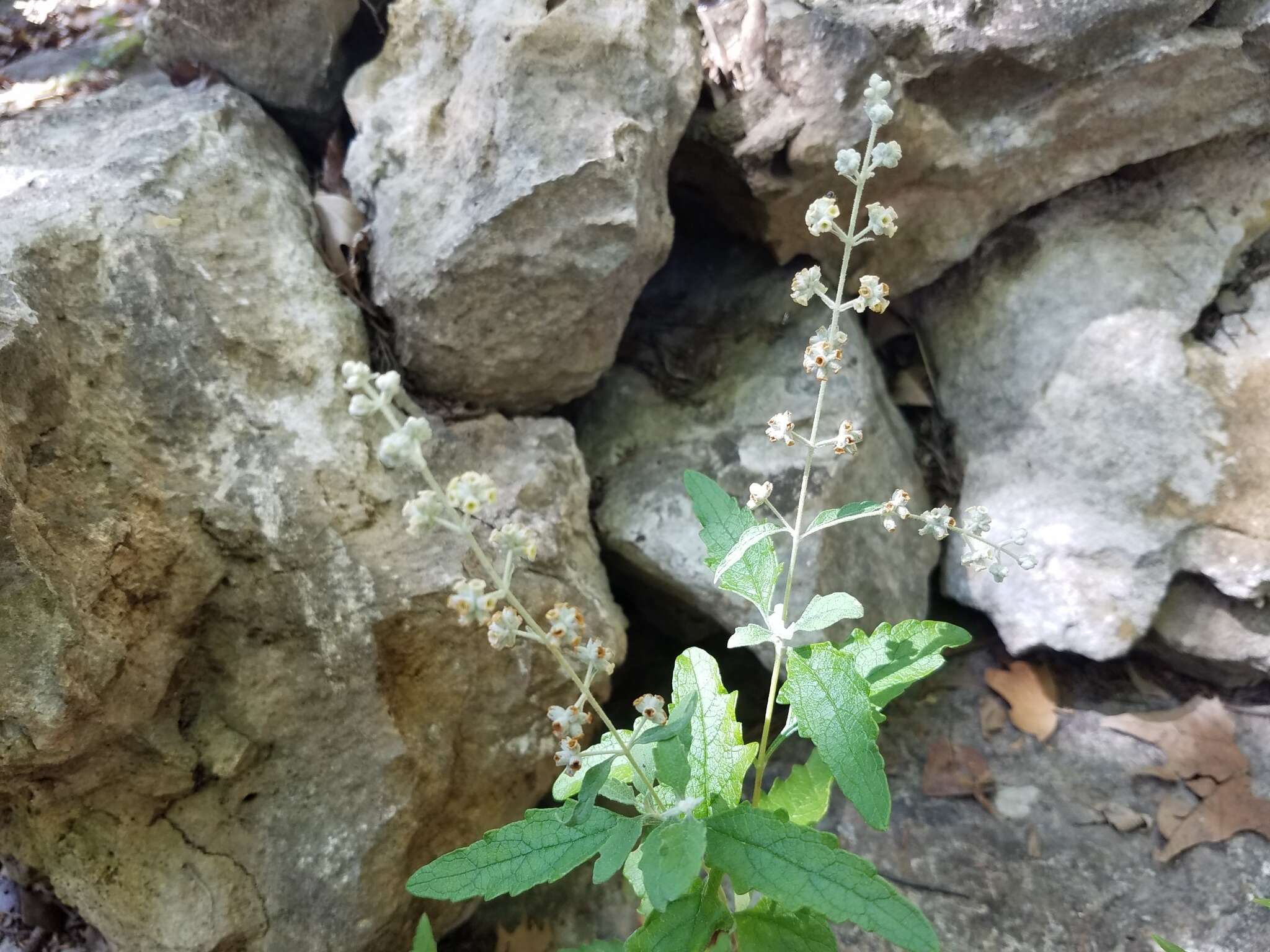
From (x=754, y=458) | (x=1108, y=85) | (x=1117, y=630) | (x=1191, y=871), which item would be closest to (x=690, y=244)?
(x=754, y=458)

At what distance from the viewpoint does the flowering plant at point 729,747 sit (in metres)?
1.14

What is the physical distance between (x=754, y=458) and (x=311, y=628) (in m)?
1.24

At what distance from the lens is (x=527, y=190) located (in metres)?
1.99

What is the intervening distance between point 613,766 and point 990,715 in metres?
1.44

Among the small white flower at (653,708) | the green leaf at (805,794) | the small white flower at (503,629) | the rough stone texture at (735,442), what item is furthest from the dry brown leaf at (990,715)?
the small white flower at (503,629)

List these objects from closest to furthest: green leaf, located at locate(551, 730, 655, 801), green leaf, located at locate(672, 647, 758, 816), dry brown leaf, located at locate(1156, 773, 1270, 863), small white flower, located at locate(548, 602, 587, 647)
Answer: small white flower, located at locate(548, 602, 587, 647) < green leaf, located at locate(551, 730, 655, 801) < green leaf, located at locate(672, 647, 758, 816) < dry brown leaf, located at locate(1156, 773, 1270, 863)

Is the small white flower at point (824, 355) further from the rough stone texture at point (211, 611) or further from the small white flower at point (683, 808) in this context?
the rough stone texture at point (211, 611)

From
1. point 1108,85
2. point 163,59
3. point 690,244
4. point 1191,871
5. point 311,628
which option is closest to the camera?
point 311,628

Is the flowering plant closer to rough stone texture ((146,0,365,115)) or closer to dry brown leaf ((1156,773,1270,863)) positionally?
dry brown leaf ((1156,773,1270,863))

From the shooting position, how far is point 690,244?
2.96 metres

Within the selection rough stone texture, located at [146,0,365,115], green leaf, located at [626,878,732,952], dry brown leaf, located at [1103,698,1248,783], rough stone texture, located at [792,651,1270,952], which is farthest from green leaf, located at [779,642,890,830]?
rough stone texture, located at [146,0,365,115]

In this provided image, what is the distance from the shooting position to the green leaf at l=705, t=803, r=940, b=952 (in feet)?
3.84

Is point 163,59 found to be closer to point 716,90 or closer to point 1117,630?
point 716,90

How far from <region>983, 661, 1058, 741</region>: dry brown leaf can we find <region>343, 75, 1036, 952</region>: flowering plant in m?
1.11
